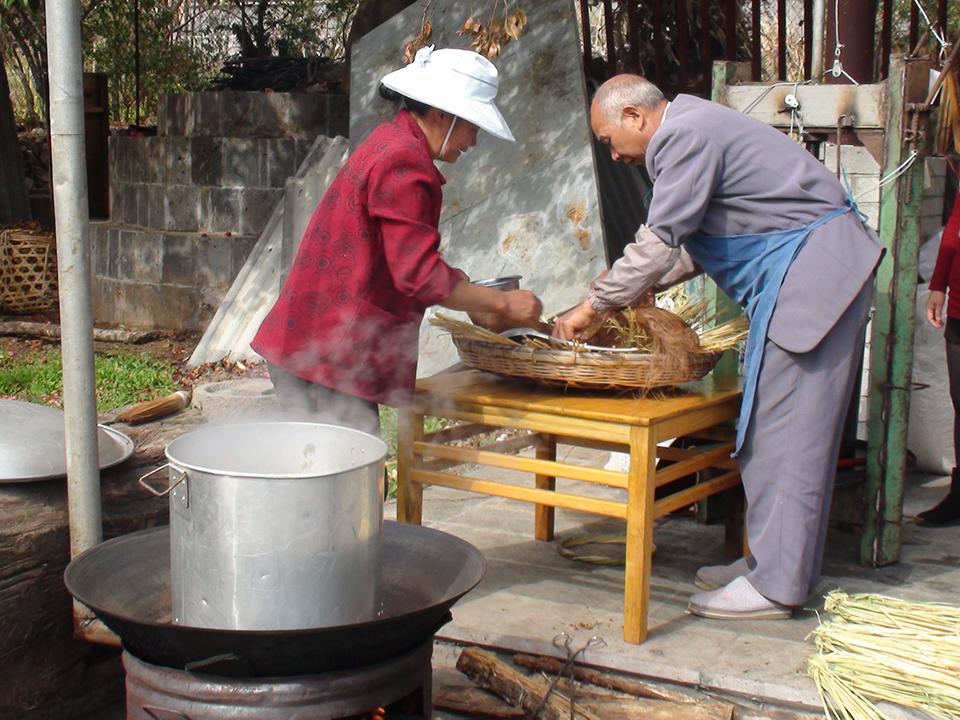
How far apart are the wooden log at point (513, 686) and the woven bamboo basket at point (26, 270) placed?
8.10m

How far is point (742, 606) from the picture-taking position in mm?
3453

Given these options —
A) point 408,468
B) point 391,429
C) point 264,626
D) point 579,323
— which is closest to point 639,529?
point 579,323

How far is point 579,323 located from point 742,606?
1133mm

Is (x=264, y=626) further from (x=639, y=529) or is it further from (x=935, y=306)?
(x=935, y=306)

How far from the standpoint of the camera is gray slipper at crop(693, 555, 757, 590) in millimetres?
3723

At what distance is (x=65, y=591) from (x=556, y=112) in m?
4.65

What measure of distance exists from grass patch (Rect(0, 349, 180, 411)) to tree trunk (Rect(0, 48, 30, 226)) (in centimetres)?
351

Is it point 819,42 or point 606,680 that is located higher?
point 819,42

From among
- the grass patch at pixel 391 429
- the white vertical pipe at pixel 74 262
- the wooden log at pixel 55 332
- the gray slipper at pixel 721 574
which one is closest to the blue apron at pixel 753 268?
the gray slipper at pixel 721 574

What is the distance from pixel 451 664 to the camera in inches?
132

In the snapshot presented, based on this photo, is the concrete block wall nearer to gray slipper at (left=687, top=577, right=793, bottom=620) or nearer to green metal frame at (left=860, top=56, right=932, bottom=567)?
green metal frame at (left=860, top=56, right=932, bottom=567)

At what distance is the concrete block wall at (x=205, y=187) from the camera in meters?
8.48

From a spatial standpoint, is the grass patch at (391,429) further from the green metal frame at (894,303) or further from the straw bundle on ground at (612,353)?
the green metal frame at (894,303)

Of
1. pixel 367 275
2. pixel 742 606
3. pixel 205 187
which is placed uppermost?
pixel 205 187
